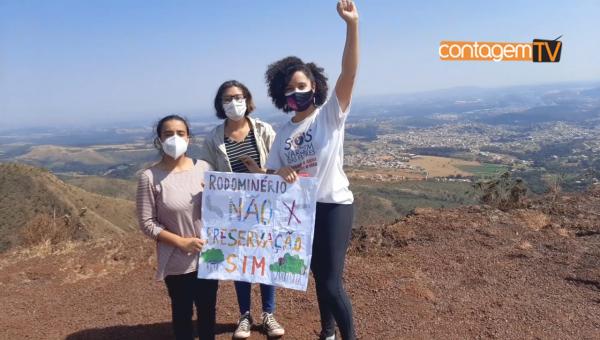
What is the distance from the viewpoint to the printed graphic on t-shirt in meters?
2.70

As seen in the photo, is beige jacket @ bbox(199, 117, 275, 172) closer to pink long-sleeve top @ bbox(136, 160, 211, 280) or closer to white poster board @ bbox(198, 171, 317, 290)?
white poster board @ bbox(198, 171, 317, 290)

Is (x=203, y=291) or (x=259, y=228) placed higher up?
(x=259, y=228)

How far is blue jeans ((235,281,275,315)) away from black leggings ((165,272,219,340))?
75 cm

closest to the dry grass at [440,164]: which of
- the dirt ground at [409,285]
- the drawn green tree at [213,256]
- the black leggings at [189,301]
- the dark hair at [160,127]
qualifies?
the dirt ground at [409,285]

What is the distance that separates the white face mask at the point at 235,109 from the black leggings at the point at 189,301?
1.25 meters

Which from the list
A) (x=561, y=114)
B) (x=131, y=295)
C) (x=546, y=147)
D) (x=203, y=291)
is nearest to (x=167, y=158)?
(x=203, y=291)

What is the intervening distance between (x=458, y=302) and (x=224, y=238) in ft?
9.20

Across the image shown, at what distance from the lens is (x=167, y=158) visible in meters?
2.86

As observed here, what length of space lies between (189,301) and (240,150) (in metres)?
1.20

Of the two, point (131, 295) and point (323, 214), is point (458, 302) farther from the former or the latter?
point (131, 295)

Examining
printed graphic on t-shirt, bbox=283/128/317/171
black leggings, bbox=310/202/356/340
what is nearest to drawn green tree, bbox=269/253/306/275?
black leggings, bbox=310/202/356/340

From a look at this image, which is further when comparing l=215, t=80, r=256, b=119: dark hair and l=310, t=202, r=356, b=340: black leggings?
l=215, t=80, r=256, b=119: dark hair

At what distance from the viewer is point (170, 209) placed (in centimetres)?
271

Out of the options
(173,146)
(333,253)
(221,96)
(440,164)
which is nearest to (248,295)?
(333,253)
